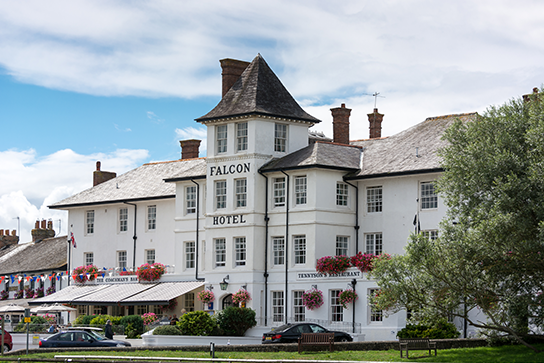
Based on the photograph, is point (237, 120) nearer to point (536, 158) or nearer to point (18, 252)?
point (536, 158)

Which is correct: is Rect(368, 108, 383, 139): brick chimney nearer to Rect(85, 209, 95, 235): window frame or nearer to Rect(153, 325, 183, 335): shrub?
Rect(85, 209, 95, 235): window frame

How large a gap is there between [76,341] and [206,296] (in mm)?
11867

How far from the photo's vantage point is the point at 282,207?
152 ft

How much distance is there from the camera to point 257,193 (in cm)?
4669

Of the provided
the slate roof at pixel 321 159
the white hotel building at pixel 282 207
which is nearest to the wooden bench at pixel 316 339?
the white hotel building at pixel 282 207

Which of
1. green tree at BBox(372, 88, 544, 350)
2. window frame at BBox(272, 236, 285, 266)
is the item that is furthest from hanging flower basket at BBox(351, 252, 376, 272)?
green tree at BBox(372, 88, 544, 350)

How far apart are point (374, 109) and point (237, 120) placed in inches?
496

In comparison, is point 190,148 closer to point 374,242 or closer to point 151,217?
point 151,217

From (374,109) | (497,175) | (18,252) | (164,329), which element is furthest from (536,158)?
(18,252)

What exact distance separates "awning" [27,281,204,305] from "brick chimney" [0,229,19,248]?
30.5 metres

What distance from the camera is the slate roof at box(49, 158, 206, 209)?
185ft

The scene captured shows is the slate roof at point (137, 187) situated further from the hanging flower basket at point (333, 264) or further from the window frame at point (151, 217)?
the hanging flower basket at point (333, 264)

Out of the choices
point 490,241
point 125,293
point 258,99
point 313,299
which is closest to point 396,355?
point 490,241

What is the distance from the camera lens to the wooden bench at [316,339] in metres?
32.5
